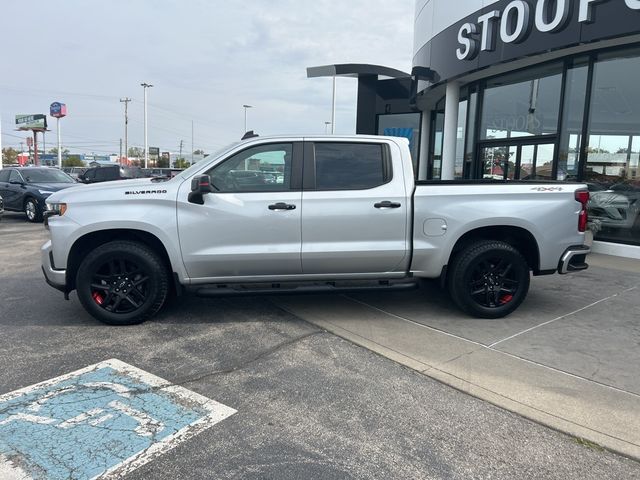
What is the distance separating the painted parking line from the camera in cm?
278

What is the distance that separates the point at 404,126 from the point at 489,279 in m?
16.8

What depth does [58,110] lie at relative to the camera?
186ft

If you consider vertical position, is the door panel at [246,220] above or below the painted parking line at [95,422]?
above

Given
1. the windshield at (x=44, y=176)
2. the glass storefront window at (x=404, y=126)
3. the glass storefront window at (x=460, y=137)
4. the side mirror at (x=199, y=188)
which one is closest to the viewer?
the side mirror at (x=199, y=188)

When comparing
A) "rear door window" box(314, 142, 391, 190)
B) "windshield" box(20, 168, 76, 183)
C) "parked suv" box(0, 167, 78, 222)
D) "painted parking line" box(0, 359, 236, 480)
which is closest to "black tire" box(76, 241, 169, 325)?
"painted parking line" box(0, 359, 236, 480)

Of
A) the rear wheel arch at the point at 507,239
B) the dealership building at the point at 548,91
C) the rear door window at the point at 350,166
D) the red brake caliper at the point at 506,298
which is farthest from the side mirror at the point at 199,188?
the dealership building at the point at 548,91

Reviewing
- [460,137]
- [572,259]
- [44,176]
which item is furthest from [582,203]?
[44,176]

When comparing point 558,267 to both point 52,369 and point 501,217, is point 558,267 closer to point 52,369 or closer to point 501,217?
point 501,217

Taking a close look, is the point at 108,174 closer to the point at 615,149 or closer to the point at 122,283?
the point at 122,283

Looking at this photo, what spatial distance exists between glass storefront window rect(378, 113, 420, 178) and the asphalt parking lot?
15.9m

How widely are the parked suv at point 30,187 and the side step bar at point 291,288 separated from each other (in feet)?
36.3

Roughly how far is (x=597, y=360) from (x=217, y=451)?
3.36m

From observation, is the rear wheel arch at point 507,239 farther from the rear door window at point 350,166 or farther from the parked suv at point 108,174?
the parked suv at point 108,174

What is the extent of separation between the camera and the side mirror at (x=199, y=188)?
480 centimetres
